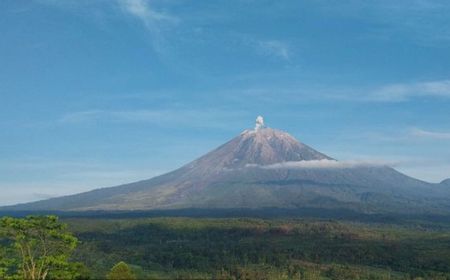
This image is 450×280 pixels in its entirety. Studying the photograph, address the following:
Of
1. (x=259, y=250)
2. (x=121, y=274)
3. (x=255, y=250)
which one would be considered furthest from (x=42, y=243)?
(x=259, y=250)

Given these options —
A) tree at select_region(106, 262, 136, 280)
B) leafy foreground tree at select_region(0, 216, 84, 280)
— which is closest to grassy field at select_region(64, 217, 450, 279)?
leafy foreground tree at select_region(0, 216, 84, 280)

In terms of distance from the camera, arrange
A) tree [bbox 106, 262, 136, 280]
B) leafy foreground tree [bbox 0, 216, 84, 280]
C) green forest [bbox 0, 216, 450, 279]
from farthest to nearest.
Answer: green forest [bbox 0, 216, 450, 279], leafy foreground tree [bbox 0, 216, 84, 280], tree [bbox 106, 262, 136, 280]

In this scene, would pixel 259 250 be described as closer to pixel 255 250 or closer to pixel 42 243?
pixel 255 250

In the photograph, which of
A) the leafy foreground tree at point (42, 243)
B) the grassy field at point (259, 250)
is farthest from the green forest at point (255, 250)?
the leafy foreground tree at point (42, 243)

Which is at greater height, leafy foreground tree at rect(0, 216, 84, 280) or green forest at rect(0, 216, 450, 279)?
leafy foreground tree at rect(0, 216, 84, 280)

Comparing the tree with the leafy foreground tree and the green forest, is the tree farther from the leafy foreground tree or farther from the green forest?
A: the green forest

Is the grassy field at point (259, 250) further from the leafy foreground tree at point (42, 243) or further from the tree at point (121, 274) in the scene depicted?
the tree at point (121, 274)
